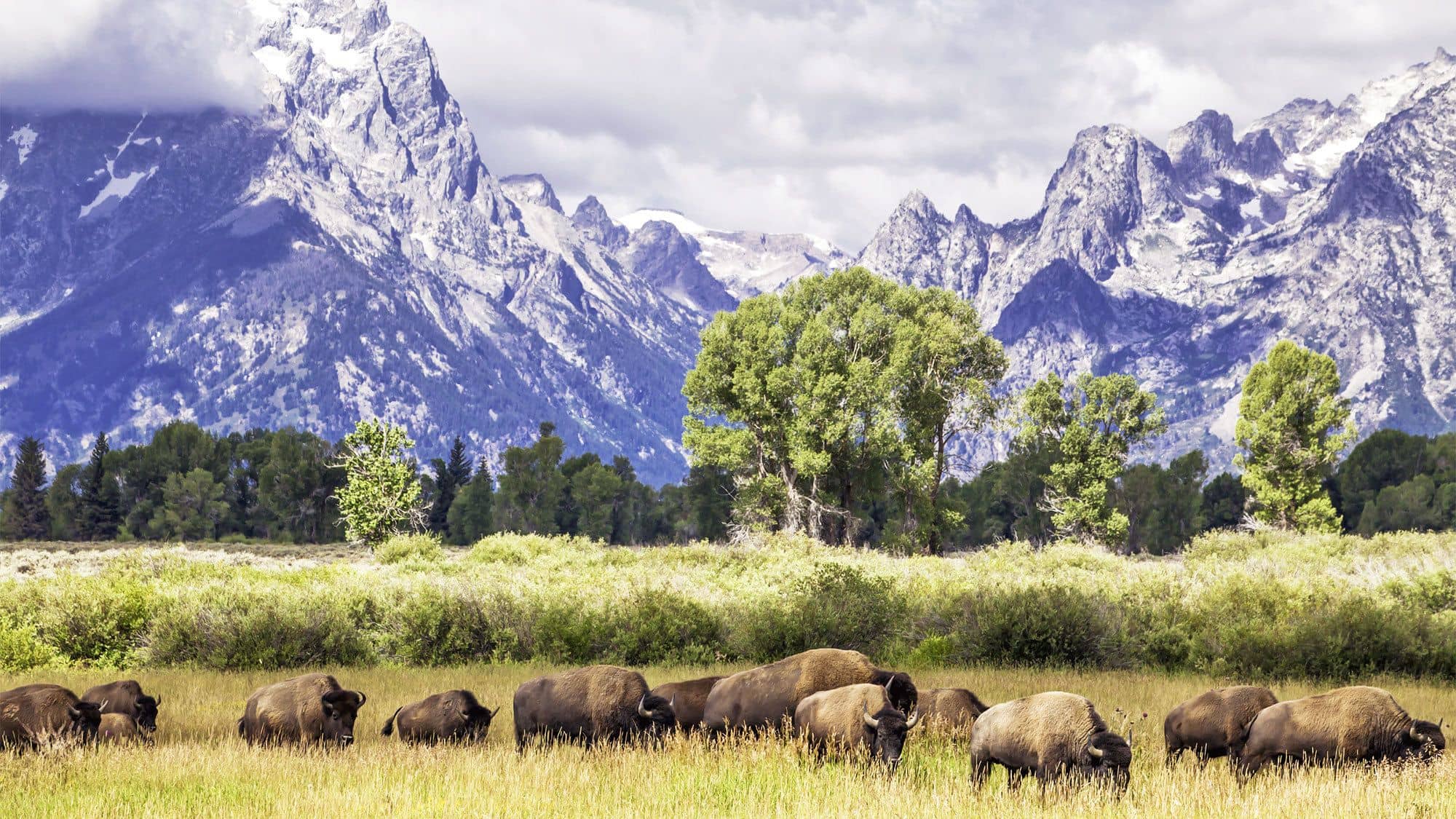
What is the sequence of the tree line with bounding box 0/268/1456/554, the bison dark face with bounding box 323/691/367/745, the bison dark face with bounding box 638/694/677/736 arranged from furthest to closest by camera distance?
1. the tree line with bounding box 0/268/1456/554
2. the bison dark face with bounding box 323/691/367/745
3. the bison dark face with bounding box 638/694/677/736

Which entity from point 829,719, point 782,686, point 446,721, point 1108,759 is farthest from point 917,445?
point 1108,759

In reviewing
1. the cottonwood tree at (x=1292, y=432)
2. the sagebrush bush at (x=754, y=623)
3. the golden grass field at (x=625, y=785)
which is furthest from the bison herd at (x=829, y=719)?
the cottonwood tree at (x=1292, y=432)

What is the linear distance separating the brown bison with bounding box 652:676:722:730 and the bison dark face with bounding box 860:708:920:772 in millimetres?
3334

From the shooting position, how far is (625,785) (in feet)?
37.1

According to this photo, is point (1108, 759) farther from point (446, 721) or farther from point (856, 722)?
point (446, 721)

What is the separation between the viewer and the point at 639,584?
28750mm

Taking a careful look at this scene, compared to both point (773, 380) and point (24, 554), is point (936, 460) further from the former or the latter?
point (24, 554)

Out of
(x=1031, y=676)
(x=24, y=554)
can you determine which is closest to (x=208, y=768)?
(x=1031, y=676)

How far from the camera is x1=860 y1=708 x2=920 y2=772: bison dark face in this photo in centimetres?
1181

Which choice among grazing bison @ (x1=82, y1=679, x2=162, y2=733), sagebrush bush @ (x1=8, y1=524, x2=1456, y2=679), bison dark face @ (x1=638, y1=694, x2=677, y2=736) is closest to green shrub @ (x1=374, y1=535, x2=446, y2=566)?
sagebrush bush @ (x1=8, y1=524, x2=1456, y2=679)

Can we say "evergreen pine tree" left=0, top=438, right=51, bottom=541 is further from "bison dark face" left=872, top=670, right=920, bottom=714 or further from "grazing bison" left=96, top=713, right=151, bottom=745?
"bison dark face" left=872, top=670, right=920, bottom=714

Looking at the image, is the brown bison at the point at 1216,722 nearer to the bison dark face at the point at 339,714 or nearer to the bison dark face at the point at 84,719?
the bison dark face at the point at 339,714

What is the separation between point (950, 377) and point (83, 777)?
48.0 m

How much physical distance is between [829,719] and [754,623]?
1182 cm
